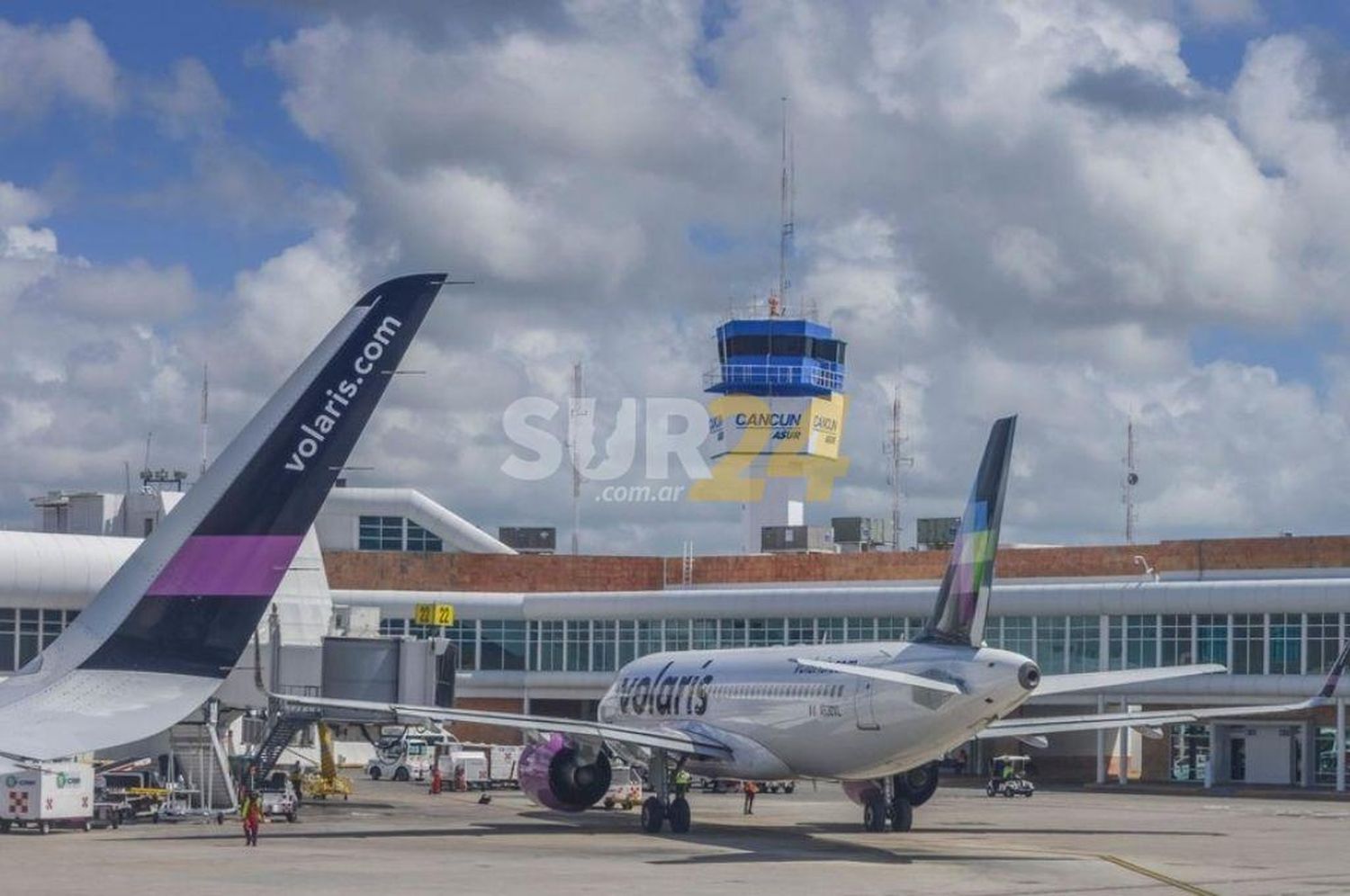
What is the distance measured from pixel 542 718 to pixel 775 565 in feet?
155

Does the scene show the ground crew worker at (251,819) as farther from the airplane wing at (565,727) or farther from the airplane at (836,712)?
the airplane wing at (565,727)

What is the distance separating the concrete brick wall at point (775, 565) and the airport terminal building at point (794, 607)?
0.09m

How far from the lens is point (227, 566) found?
2144 cm

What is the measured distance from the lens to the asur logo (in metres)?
21.8

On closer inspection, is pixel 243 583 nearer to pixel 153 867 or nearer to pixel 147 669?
pixel 147 669

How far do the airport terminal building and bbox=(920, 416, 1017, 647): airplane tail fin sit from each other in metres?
27.9

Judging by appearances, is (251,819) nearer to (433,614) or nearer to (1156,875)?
(1156,875)

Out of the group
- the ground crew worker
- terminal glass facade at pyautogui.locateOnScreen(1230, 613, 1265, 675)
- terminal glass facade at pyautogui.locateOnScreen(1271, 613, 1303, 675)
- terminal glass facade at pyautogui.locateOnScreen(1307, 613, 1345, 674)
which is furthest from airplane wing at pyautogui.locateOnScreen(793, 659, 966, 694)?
terminal glass facade at pyautogui.locateOnScreen(1230, 613, 1265, 675)

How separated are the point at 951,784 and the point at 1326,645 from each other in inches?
611

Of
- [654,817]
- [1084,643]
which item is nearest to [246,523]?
[654,817]

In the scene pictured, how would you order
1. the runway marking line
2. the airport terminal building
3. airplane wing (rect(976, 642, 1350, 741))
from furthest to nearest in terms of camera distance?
the airport terminal building
airplane wing (rect(976, 642, 1350, 741))
the runway marking line

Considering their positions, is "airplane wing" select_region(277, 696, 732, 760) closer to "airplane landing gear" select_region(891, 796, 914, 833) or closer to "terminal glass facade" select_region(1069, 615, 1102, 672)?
"airplane landing gear" select_region(891, 796, 914, 833)

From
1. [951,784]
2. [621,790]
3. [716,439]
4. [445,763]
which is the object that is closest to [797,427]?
[716,439]

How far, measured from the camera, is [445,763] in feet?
222
